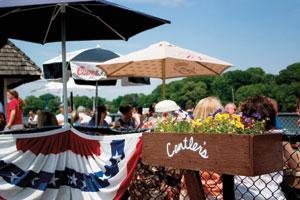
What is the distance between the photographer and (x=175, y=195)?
4391 millimetres

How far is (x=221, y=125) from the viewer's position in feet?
8.57

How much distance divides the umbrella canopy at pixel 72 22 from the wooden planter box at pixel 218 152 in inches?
123

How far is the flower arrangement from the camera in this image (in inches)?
100

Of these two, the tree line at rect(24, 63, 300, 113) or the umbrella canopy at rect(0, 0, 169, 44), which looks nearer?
the umbrella canopy at rect(0, 0, 169, 44)

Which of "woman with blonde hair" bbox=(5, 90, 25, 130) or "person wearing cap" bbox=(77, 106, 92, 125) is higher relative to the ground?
"woman with blonde hair" bbox=(5, 90, 25, 130)

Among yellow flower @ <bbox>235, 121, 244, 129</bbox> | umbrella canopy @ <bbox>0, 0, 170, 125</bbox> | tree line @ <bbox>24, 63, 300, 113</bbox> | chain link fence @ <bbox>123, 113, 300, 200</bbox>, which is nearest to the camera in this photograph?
yellow flower @ <bbox>235, 121, 244, 129</bbox>

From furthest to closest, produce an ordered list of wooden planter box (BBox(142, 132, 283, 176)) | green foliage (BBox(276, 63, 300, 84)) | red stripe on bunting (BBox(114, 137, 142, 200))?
green foliage (BBox(276, 63, 300, 84)), red stripe on bunting (BBox(114, 137, 142, 200)), wooden planter box (BBox(142, 132, 283, 176))

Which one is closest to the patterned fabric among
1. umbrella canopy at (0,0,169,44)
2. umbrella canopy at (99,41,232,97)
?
umbrella canopy at (0,0,169,44)

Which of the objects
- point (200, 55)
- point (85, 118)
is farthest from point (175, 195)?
point (85, 118)

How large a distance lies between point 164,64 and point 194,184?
7.87 meters

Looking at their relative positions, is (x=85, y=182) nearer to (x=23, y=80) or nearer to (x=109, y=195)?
(x=109, y=195)

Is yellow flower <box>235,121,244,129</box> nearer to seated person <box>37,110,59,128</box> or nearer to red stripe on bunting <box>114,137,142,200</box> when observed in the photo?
red stripe on bunting <box>114,137,142,200</box>

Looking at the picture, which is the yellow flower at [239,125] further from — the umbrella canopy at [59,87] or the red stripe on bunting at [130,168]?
the umbrella canopy at [59,87]

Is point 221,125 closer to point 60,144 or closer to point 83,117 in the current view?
point 60,144
